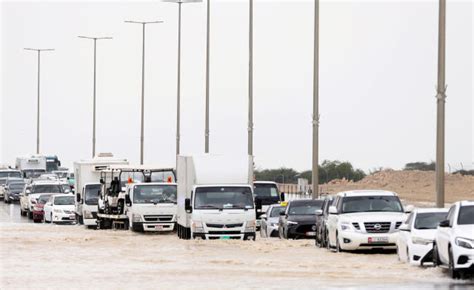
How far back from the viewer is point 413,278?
1121 inches

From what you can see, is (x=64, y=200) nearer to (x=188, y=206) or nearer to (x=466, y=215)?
(x=188, y=206)

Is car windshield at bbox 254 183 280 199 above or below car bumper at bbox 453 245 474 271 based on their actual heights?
above

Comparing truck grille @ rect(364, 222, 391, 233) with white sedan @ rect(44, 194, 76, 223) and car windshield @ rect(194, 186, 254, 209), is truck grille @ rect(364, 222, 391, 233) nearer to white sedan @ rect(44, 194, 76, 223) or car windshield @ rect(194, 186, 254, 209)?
car windshield @ rect(194, 186, 254, 209)

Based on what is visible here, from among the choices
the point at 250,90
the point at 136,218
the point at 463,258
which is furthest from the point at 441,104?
the point at 250,90

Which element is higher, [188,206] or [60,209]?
[188,206]

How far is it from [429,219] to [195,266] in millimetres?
5568

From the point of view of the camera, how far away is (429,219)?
33.8m

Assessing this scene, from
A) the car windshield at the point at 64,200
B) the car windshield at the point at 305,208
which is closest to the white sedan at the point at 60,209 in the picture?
the car windshield at the point at 64,200

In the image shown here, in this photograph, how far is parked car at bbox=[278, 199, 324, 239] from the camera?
4953 centimetres

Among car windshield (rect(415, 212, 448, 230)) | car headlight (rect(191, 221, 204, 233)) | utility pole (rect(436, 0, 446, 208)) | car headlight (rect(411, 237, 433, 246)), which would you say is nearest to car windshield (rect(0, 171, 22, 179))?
car headlight (rect(191, 221, 204, 233))

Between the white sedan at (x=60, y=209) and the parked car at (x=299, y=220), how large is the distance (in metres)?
20.8

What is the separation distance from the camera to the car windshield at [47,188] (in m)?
78.9

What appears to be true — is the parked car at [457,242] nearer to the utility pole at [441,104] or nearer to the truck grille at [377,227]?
the truck grille at [377,227]

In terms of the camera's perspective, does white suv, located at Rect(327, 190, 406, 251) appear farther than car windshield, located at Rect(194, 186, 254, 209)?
No
